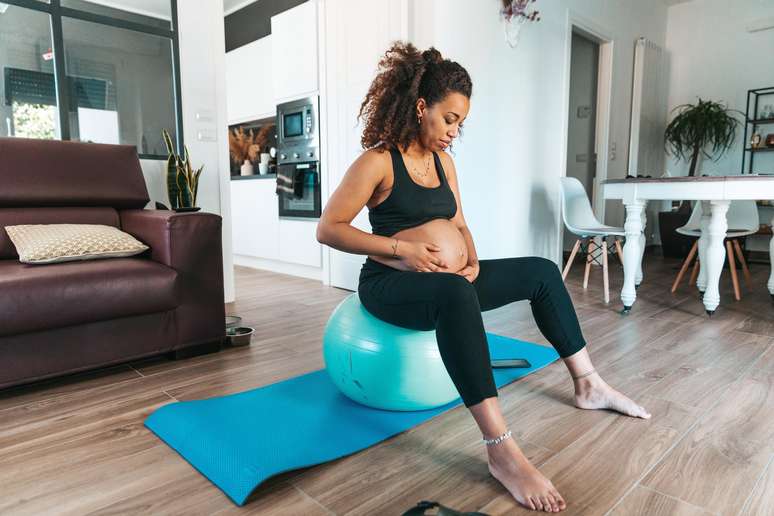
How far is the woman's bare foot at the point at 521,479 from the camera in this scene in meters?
1.06

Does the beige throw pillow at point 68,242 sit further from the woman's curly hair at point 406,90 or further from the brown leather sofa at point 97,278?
the woman's curly hair at point 406,90

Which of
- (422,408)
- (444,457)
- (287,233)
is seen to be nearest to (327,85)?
(287,233)

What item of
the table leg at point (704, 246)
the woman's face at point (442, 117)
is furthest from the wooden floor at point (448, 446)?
the table leg at point (704, 246)

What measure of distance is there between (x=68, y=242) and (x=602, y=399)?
1.89m

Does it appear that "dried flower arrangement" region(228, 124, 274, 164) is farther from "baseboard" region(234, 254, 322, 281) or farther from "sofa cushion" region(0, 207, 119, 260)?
"sofa cushion" region(0, 207, 119, 260)

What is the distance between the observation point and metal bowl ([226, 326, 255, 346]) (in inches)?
87.4

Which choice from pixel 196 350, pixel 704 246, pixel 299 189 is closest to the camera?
pixel 196 350

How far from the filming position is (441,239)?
4.58 ft

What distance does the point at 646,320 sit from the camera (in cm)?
266

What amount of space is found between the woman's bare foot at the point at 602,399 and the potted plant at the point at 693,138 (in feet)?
13.3

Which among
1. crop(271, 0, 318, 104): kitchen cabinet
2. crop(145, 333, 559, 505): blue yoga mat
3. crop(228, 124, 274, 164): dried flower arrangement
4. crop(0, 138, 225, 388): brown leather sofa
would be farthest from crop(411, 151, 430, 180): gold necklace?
crop(228, 124, 274, 164): dried flower arrangement

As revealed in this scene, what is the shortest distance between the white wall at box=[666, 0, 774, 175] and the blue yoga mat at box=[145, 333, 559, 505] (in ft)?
16.8

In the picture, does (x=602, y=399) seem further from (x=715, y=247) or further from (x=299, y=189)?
(x=299, y=189)

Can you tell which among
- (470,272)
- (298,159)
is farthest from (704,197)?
(298,159)
